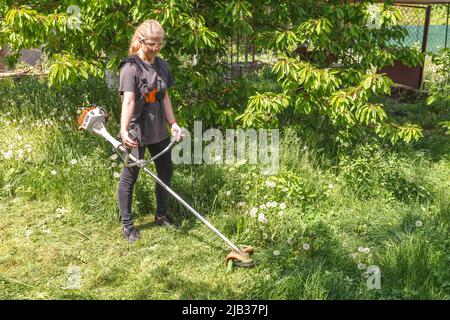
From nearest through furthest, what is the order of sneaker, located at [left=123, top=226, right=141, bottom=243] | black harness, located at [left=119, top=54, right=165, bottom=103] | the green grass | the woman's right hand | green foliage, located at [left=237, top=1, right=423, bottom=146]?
the green grass, the woman's right hand, black harness, located at [left=119, top=54, right=165, bottom=103], sneaker, located at [left=123, top=226, right=141, bottom=243], green foliage, located at [left=237, top=1, right=423, bottom=146]

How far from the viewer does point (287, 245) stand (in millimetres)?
3854

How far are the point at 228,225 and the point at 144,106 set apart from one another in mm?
1186

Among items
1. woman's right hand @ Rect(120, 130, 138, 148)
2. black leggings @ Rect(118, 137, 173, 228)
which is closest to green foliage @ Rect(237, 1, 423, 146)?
black leggings @ Rect(118, 137, 173, 228)

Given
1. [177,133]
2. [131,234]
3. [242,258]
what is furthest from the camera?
[131,234]

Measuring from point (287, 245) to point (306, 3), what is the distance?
2.44 metres

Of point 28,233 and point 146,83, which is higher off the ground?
point 146,83

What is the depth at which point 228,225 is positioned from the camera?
13.6ft

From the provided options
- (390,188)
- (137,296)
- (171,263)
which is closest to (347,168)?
(390,188)

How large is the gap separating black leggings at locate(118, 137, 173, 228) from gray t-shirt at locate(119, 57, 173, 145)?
0.37 feet

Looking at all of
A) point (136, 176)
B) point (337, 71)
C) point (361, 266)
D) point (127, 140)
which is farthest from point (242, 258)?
point (337, 71)

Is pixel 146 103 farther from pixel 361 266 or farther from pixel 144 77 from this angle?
pixel 361 266

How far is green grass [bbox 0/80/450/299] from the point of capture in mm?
3434

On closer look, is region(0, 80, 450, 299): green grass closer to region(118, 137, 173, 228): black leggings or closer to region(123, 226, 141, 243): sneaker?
region(123, 226, 141, 243): sneaker

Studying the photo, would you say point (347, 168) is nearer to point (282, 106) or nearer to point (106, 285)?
point (282, 106)
